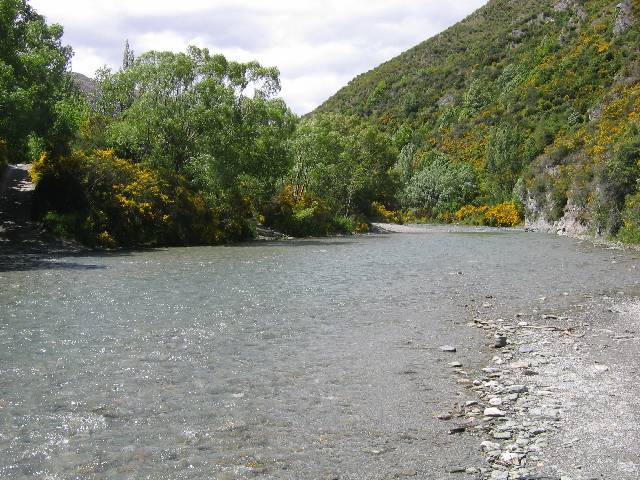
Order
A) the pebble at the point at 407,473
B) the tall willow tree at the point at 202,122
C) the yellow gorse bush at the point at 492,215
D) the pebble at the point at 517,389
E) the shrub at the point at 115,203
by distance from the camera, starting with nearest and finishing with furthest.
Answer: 1. the pebble at the point at 407,473
2. the pebble at the point at 517,389
3. the shrub at the point at 115,203
4. the tall willow tree at the point at 202,122
5. the yellow gorse bush at the point at 492,215

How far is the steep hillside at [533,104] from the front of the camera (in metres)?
52.8

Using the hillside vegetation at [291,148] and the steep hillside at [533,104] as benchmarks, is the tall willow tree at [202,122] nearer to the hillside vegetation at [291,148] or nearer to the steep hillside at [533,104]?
the hillside vegetation at [291,148]

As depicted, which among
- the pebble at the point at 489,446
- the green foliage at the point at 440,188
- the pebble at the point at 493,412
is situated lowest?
the pebble at the point at 489,446

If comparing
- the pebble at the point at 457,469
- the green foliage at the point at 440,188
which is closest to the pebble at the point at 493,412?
the pebble at the point at 457,469

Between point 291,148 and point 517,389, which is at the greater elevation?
point 291,148

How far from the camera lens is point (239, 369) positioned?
1055 centimetres

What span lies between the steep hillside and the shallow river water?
28.6 m

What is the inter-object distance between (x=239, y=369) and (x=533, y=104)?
3778 inches

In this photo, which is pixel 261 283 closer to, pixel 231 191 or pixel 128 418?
pixel 128 418

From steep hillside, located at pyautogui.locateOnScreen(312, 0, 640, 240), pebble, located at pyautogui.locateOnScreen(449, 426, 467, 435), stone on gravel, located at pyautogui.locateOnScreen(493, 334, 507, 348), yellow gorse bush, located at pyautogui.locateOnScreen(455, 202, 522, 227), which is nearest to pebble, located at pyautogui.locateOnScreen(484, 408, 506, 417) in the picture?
pebble, located at pyautogui.locateOnScreen(449, 426, 467, 435)

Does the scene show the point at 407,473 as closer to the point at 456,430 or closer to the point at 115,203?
the point at 456,430

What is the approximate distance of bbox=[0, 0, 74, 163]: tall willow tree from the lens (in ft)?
84.3

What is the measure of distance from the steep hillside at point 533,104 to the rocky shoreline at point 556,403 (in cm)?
2966

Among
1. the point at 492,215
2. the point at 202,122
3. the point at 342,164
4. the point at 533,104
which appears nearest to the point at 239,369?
the point at 202,122
